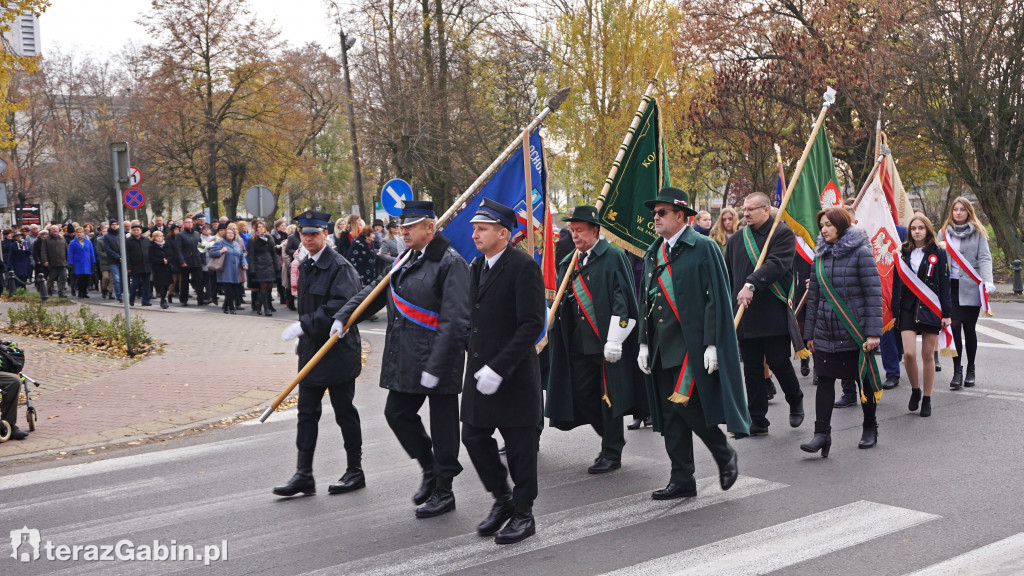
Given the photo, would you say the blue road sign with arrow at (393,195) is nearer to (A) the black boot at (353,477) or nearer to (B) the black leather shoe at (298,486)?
(A) the black boot at (353,477)

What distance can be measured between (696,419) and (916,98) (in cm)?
1994

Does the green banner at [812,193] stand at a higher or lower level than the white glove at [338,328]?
higher

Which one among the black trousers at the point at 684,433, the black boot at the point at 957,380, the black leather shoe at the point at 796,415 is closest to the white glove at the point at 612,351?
the black trousers at the point at 684,433

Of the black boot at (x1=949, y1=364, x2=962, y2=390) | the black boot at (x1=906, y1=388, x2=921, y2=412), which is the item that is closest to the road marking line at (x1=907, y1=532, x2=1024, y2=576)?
the black boot at (x1=906, y1=388, x2=921, y2=412)

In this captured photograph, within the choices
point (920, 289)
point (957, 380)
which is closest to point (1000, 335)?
point (957, 380)

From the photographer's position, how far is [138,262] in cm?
2006

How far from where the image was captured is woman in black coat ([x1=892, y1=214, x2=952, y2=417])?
8.37 metres

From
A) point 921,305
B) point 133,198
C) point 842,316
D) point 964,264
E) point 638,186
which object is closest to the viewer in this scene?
point 842,316

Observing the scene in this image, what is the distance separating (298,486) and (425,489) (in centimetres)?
88

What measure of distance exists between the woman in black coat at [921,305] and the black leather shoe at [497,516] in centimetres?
468

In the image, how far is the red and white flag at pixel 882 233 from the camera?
355 inches

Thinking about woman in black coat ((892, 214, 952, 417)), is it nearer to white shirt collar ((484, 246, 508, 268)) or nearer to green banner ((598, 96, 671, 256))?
green banner ((598, 96, 671, 256))

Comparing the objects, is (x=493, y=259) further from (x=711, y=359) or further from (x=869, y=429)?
(x=869, y=429)

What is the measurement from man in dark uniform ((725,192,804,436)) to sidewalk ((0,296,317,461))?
503 centimetres
